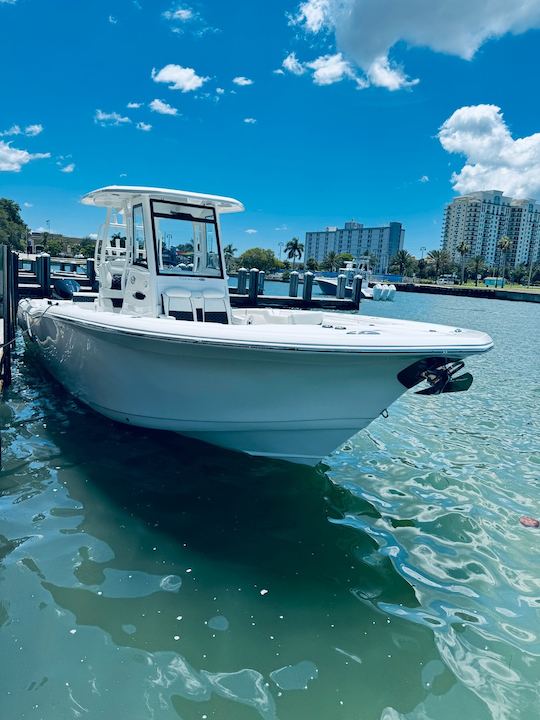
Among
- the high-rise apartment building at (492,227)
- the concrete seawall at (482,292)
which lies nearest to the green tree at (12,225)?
the concrete seawall at (482,292)

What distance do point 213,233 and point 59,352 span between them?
2.72 meters

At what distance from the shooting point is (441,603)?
11.3 ft

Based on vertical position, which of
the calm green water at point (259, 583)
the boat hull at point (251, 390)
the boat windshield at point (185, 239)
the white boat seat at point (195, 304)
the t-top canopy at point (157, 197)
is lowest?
the calm green water at point (259, 583)

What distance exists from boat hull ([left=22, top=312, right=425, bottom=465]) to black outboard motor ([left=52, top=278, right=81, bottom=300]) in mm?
11243

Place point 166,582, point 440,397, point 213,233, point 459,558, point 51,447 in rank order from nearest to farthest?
point 166,582, point 459,558, point 51,447, point 213,233, point 440,397

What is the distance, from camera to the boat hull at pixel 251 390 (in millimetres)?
4242

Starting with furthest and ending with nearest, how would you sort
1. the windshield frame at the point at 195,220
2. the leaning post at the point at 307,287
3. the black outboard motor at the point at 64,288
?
the leaning post at the point at 307,287 < the black outboard motor at the point at 64,288 < the windshield frame at the point at 195,220

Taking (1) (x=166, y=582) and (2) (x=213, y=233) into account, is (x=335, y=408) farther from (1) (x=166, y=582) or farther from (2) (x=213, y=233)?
(2) (x=213, y=233)

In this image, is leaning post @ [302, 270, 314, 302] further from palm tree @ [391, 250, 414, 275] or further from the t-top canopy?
palm tree @ [391, 250, 414, 275]

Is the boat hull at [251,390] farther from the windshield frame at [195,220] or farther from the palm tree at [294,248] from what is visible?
the palm tree at [294,248]

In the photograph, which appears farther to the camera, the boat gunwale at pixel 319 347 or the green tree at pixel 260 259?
the green tree at pixel 260 259

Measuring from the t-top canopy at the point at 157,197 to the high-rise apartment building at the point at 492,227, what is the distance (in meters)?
166

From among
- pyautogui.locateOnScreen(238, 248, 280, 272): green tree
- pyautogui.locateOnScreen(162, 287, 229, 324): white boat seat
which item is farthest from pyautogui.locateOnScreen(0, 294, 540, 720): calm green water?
pyautogui.locateOnScreen(238, 248, 280, 272): green tree

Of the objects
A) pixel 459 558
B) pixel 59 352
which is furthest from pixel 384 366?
pixel 59 352
